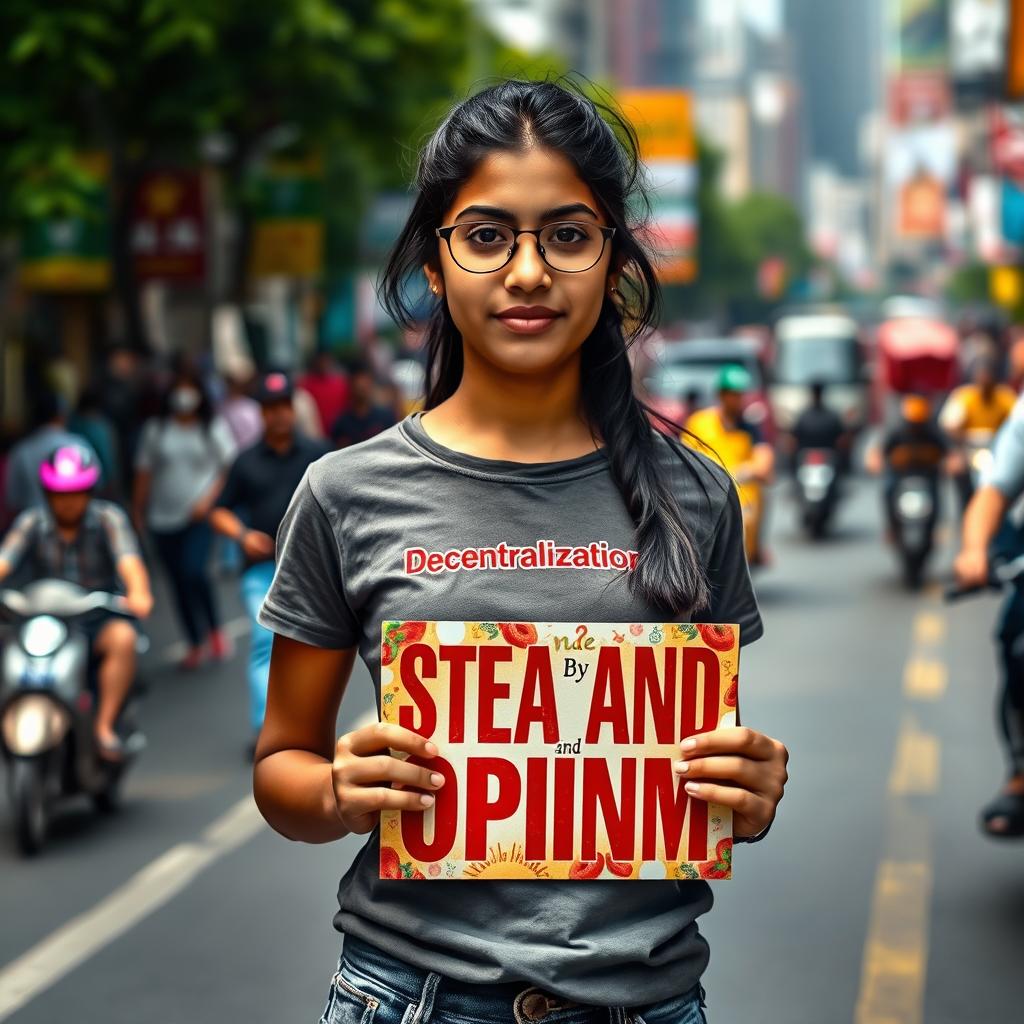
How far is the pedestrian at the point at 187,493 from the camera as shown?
41.8 ft

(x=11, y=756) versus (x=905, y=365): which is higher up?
(x=11, y=756)

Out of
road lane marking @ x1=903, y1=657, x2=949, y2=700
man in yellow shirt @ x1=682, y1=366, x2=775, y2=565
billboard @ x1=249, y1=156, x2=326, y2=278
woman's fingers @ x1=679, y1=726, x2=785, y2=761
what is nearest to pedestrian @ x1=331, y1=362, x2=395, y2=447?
man in yellow shirt @ x1=682, y1=366, x2=775, y2=565

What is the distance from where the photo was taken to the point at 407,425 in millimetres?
2510

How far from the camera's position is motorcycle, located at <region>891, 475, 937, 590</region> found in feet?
53.4

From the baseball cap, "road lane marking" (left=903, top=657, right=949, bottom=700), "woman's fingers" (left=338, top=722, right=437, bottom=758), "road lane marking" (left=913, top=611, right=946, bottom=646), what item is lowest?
"road lane marking" (left=913, top=611, right=946, bottom=646)

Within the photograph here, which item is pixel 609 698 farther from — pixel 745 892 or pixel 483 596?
pixel 745 892

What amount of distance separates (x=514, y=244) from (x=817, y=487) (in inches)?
728

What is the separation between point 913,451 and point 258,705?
921 cm

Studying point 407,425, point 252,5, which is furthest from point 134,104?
point 407,425

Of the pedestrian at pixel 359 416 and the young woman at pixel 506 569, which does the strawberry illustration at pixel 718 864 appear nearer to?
the young woman at pixel 506 569

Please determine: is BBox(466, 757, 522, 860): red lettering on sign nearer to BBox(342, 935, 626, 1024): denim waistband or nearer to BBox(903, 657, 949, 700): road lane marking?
BBox(342, 935, 626, 1024): denim waistband

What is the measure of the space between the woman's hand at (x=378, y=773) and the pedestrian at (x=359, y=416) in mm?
9712

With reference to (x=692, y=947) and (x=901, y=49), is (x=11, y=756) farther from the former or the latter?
(x=901, y=49)

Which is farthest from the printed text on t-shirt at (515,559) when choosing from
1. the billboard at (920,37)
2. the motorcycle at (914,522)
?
the billboard at (920,37)
